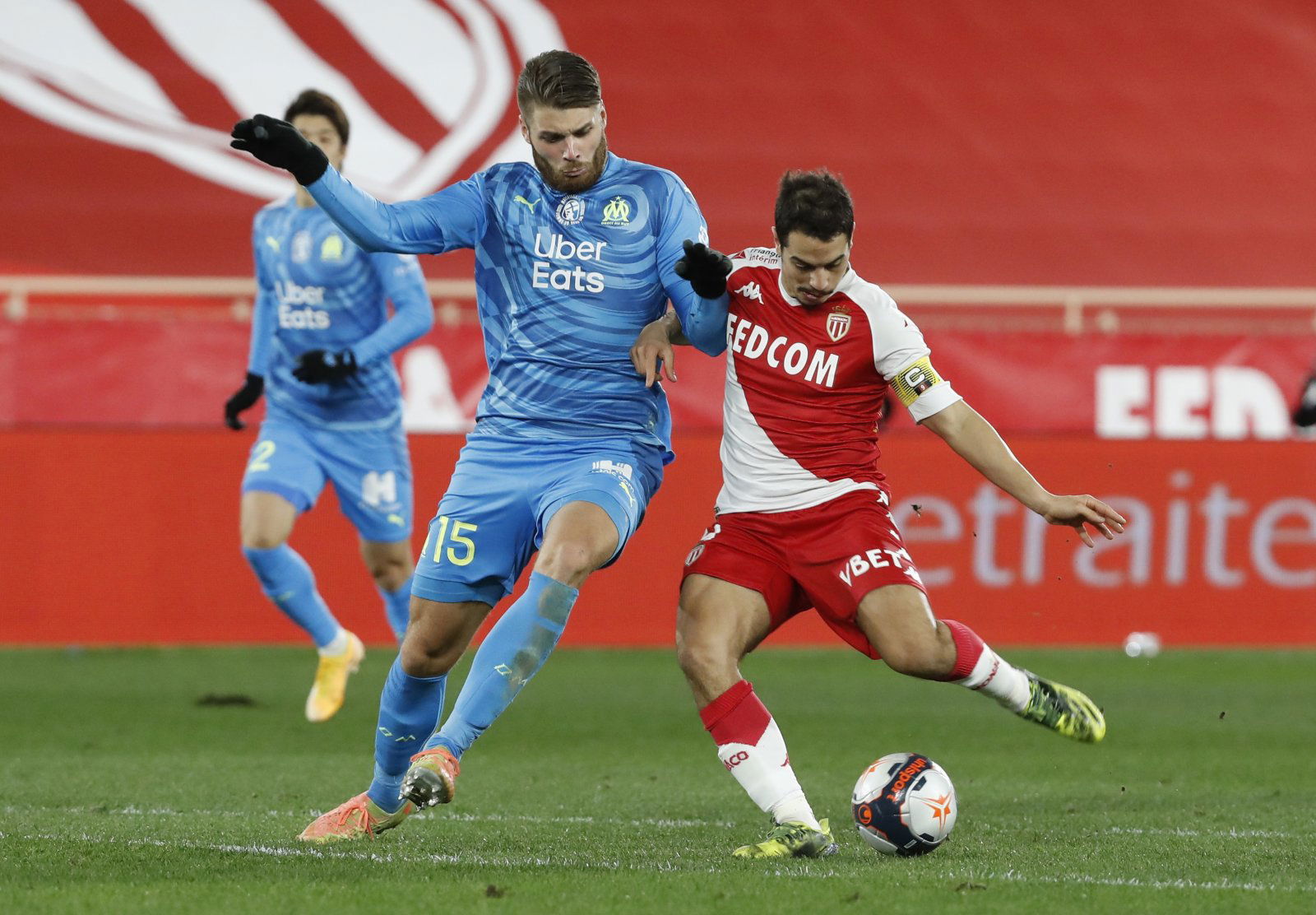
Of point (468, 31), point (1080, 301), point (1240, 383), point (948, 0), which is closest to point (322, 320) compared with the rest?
point (1240, 383)

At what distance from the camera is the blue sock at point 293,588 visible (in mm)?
8219

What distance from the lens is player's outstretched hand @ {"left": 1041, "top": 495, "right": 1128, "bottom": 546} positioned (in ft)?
16.1

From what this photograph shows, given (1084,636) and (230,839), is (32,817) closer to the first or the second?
(230,839)

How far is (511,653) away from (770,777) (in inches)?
29.6

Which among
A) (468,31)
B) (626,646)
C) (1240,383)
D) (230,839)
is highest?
(468,31)

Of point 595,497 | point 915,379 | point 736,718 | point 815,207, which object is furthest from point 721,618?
point 815,207

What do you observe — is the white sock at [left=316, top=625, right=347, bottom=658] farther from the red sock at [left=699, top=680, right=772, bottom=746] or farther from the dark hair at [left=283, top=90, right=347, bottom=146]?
the red sock at [left=699, top=680, right=772, bottom=746]

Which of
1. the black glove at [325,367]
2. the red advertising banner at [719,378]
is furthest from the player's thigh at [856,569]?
the red advertising banner at [719,378]

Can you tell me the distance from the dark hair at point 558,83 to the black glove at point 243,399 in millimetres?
3785

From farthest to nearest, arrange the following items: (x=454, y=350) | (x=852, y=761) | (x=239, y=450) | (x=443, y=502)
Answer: (x=454, y=350)
(x=239, y=450)
(x=852, y=761)
(x=443, y=502)

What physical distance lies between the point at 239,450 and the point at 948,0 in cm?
1030

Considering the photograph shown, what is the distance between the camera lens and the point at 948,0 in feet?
62.3

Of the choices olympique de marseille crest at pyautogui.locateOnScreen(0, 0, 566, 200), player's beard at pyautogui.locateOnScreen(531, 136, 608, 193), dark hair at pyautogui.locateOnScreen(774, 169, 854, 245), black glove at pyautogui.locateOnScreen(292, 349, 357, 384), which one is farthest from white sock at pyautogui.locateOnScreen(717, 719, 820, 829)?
olympique de marseille crest at pyautogui.locateOnScreen(0, 0, 566, 200)

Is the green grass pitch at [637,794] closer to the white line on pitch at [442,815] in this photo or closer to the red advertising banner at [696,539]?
the white line on pitch at [442,815]
